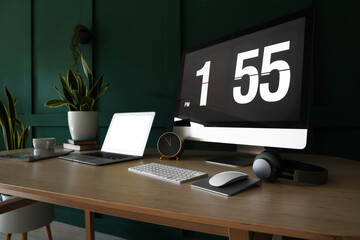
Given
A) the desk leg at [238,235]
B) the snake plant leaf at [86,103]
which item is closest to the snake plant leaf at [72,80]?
the snake plant leaf at [86,103]

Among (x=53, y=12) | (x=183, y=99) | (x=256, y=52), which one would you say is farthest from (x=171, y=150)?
(x=53, y=12)

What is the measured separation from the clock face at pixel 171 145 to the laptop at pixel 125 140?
0.08 meters

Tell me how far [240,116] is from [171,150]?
350 millimetres

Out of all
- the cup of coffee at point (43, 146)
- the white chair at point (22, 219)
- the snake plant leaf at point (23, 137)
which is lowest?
the white chair at point (22, 219)

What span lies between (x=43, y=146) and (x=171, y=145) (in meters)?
0.66

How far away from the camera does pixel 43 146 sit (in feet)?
3.93

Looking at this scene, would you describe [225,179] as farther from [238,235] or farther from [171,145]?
[171,145]

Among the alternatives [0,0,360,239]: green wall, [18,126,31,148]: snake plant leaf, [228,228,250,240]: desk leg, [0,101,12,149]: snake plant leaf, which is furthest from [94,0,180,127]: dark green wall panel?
[228,228,250,240]: desk leg

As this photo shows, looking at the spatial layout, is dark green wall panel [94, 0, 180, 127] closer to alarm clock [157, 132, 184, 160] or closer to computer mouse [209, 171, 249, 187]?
alarm clock [157, 132, 184, 160]

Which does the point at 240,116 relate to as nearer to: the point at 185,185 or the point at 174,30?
the point at 185,185

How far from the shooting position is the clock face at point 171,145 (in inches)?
→ 42.1

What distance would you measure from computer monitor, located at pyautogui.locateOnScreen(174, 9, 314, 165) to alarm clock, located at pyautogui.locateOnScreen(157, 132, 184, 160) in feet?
0.20

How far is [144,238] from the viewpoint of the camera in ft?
5.58

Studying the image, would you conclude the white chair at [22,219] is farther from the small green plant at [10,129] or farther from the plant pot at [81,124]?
the small green plant at [10,129]
